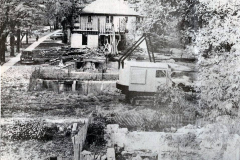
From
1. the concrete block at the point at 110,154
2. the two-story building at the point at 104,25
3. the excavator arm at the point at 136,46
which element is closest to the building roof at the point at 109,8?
the two-story building at the point at 104,25

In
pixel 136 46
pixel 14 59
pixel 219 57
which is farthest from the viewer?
pixel 219 57

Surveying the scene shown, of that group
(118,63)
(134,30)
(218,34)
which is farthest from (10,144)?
(218,34)

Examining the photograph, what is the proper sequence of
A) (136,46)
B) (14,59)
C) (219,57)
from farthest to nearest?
(219,57) → (136,46) → (14,59)

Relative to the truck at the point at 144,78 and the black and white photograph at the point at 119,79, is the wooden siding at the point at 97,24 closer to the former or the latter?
the black and white photograph at the point at 119,79

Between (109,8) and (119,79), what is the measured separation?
55cm

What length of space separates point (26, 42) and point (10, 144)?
0.77 m

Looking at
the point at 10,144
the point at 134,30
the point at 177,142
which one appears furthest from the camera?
the point at 177,142

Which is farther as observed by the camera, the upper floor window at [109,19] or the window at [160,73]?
the window at [160,73]

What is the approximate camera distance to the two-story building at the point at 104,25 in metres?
2.26

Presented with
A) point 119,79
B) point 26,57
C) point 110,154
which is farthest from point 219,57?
point 26,57

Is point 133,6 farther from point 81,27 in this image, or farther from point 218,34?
point 218,34

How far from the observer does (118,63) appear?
7.66 ft

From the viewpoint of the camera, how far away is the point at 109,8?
2271mm

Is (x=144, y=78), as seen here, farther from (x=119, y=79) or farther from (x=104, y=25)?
(x=104, y=25)
